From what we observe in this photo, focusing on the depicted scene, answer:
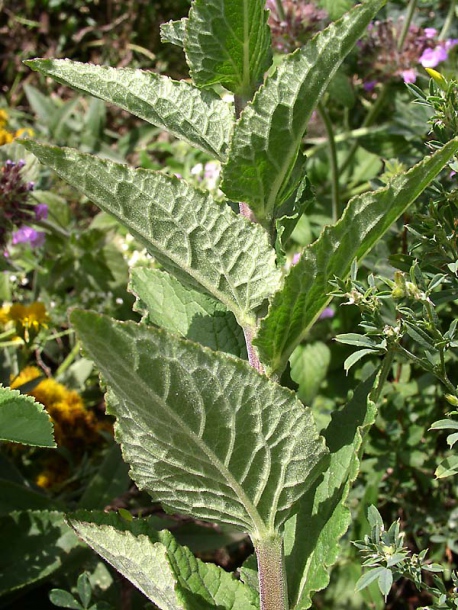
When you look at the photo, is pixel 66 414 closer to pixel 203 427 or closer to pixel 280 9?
pixel 203 427

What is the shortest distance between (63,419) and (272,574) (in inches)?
40.2

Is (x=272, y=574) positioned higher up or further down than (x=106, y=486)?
higher up

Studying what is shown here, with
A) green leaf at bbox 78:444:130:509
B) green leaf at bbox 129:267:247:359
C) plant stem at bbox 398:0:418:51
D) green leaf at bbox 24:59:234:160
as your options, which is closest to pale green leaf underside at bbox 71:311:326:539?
green leaf at bbox 129:267:247:359

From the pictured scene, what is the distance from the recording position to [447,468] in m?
1.10

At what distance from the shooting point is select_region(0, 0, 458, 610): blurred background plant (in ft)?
3.91

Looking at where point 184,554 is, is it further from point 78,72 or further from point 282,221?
point 78,72

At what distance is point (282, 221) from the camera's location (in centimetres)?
106

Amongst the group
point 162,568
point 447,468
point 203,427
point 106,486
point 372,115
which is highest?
point 372,115

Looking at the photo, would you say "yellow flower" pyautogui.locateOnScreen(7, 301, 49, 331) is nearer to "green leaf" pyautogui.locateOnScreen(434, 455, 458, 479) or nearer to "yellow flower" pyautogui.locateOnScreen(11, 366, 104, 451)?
"yellow flower" pyautogui.locateOnScreen(11, 366, 104, 451)

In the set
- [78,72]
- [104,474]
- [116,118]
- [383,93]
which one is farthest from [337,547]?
[116,118]

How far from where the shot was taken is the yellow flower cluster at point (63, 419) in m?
1.94

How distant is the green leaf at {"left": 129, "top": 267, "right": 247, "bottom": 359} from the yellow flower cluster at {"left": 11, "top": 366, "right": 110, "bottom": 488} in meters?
0.77

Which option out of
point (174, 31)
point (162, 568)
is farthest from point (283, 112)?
point (162, 568)

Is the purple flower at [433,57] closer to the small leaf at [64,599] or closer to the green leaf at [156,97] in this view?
the green leaf at [156,97]
